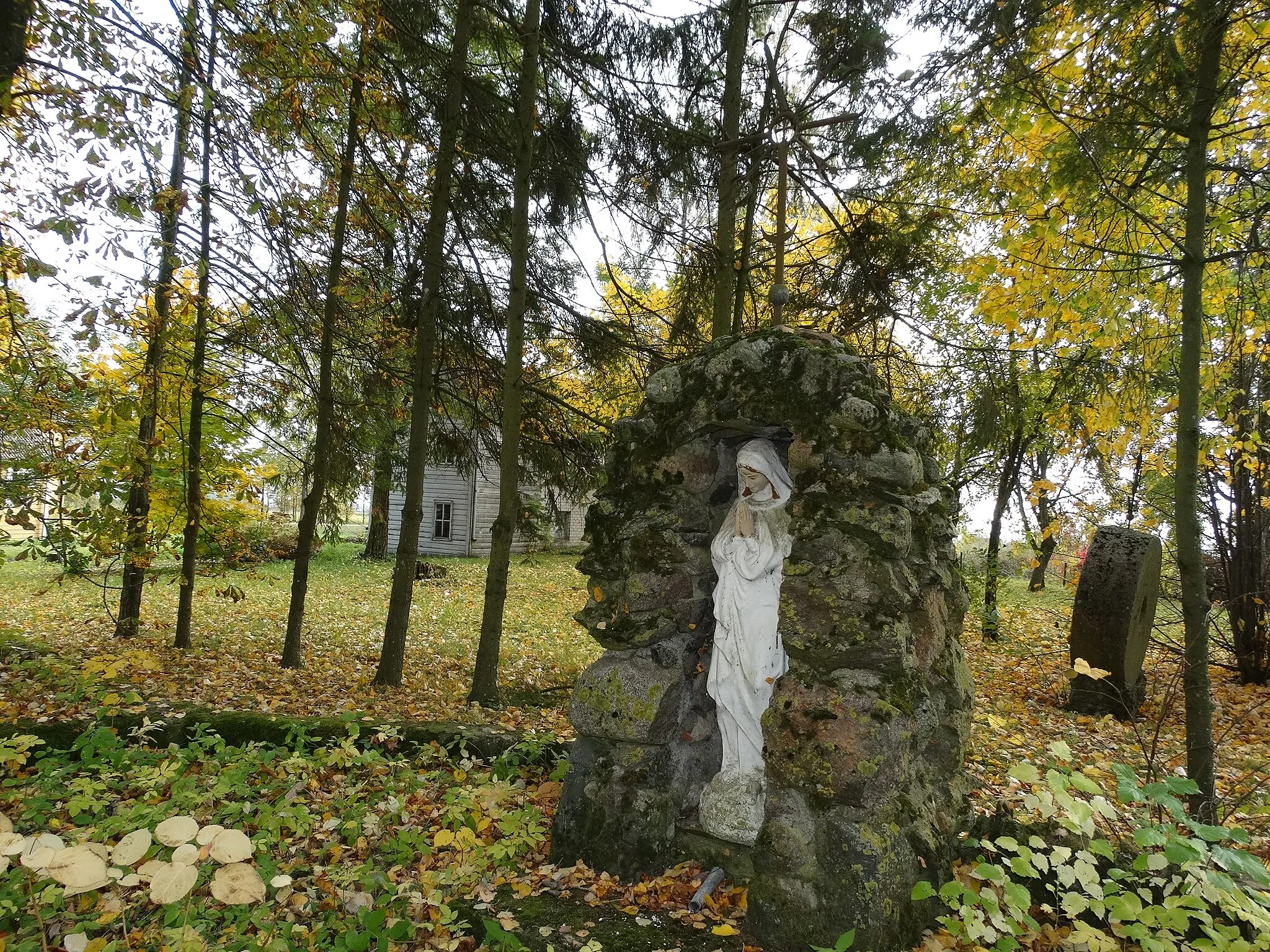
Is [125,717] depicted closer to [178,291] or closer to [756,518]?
[178,291]

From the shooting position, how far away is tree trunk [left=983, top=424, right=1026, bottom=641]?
10727mm

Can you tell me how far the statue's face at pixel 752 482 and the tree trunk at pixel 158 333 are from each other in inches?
168

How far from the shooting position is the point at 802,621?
3254 mm

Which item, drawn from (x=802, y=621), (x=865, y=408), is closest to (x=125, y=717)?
(x=802, y=621)

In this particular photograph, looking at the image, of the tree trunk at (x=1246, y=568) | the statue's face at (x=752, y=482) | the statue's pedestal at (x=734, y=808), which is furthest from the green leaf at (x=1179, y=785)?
the tree trunk at (x=1246, y=568)

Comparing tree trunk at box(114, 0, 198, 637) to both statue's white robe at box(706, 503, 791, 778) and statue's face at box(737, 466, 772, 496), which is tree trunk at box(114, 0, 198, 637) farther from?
statue's white robe at box(706, 503, 791, 778)

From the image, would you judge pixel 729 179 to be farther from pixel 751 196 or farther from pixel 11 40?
pixel 11 40

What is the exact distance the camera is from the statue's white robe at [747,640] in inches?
139

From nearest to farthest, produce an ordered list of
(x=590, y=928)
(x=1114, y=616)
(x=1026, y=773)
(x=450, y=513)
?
1. (x=1026, y=773)
2. (x=590, y=928)
3. (x=1114, y=616)
4. (x=450, y=513)

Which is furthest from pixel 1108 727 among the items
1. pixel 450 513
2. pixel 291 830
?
pixel 450 513

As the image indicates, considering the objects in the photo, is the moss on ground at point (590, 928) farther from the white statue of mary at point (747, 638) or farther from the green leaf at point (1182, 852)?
the green leaf at point (1182, 852)

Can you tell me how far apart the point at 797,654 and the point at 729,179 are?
5.95m

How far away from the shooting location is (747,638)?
3564 mm

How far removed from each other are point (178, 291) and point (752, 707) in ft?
19.0
